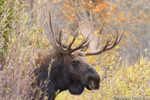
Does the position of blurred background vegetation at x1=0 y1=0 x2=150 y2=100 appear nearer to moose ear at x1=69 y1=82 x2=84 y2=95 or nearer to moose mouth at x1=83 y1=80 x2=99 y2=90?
moose ear at x1=69 y1=82 x2=84 y2=95

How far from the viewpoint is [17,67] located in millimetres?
4461

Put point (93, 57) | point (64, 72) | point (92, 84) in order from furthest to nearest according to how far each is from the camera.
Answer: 1. point (93, 57)
2. point (64, 72)
3. point (92, 84)

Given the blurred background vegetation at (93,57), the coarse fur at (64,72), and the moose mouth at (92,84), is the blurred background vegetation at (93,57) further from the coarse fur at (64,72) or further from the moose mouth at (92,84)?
the moose mouth at (92,84)

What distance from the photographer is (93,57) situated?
32.7ft

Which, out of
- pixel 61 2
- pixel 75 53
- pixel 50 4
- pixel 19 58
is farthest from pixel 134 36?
pixel 19 58

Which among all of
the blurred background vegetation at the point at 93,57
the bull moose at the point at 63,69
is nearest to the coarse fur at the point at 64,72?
the bull moose at the point at 63,69

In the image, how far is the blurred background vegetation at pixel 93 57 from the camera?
449cm

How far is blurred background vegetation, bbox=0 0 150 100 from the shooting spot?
4.49 metres

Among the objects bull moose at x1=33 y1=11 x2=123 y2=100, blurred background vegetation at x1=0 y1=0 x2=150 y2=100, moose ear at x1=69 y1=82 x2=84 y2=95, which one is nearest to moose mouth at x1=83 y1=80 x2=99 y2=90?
bull moose at x1=33 y1=11 x2=123 y2=100

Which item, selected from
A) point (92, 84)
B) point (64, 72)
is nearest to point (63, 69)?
point (64, 72)

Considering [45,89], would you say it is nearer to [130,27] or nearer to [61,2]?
[130,27]

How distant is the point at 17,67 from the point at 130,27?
9902 mm

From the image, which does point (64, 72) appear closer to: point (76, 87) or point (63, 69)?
point (63, 69)

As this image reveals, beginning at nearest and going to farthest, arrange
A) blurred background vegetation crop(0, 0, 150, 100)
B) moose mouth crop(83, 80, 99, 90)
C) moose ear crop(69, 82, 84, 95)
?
blurred background vegetation crop(0, 0, 150, 100) < moose mouth crop(83, 80, 99, 90) < moose ear crop(69, 82, 84, 95)
